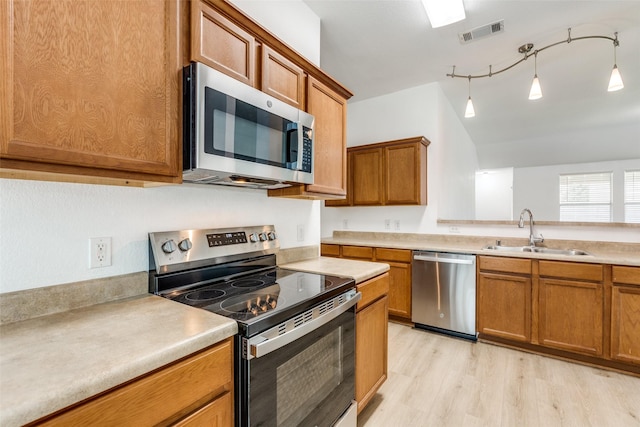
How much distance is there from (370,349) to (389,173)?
2.33 metres

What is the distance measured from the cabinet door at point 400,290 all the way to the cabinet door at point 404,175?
789 millimetres

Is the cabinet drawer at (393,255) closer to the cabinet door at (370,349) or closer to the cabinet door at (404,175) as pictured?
the cabinet door at (404,175)

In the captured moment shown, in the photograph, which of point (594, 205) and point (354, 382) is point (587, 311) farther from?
point (594, 205)

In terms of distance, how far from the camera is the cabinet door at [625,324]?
7.30 feet

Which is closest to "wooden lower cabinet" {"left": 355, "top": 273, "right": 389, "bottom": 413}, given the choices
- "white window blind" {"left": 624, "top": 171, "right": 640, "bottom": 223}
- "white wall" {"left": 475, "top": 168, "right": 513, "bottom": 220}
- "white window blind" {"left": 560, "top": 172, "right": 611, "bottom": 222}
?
"white wall" {"left": 475, "top": 168, "right": 513, "bottom": 220}

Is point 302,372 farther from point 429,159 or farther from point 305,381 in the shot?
point 429,159

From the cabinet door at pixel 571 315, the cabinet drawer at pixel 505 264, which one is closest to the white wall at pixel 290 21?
the cabinet drawer at pixel 505 264

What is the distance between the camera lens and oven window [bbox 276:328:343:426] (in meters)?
1.12

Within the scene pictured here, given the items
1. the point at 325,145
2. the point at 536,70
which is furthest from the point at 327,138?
the point at 536,70

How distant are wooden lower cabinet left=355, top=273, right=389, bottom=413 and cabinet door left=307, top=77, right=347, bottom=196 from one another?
2.32 ft

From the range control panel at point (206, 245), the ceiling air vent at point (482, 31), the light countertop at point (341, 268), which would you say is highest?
the ceiling air vent at point (482, 31)

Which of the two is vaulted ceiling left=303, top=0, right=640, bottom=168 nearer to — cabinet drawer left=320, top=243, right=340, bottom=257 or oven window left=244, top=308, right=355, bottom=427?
cabinet drawer left=320, top=243, right=340, bottom=257

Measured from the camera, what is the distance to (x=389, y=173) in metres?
3.63

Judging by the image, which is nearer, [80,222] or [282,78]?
[80,222]
